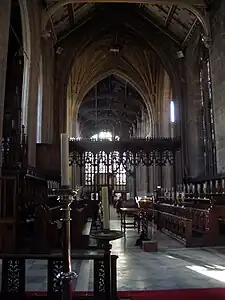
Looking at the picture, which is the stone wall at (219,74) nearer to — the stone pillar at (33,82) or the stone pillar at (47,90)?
the stone pillar at (33,82)

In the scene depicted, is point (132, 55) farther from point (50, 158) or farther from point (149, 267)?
point (149, 267)

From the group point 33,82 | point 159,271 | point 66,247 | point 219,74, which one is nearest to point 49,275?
point 66,247

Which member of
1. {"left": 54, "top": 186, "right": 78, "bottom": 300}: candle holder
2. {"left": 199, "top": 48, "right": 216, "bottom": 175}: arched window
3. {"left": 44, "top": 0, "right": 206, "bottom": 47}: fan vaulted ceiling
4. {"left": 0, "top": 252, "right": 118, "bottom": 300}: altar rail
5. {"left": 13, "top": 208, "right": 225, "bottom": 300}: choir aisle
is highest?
{"left": 44, "top": 0, "right": 206, "bottom": 47}: fan vaulted ceiling

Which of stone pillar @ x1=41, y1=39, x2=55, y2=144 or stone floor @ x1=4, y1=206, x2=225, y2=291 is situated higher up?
stone pillar @ x1=41, y1=39, x2=55, y2=144

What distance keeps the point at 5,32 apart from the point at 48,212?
11.6 ft

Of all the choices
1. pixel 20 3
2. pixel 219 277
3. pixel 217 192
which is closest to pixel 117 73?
pixel 20 3

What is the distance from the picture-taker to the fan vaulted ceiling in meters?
12.6

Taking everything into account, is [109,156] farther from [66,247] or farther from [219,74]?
[66,247]

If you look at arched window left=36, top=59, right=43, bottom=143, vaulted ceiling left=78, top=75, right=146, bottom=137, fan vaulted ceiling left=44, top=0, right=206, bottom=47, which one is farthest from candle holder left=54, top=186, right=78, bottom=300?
vaulted ceiling left=78, top=75, right=146, bottom=137

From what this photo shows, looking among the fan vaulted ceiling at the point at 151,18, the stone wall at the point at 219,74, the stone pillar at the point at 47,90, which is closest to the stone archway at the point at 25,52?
the stone pillar at the point at 47,90

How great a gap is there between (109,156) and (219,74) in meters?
5.90

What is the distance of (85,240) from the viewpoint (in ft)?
18.4

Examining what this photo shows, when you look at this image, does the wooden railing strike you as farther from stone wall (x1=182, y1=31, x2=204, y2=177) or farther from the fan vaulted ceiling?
the fan vaulted ceiling

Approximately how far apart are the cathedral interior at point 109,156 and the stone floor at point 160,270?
0.07 ft
